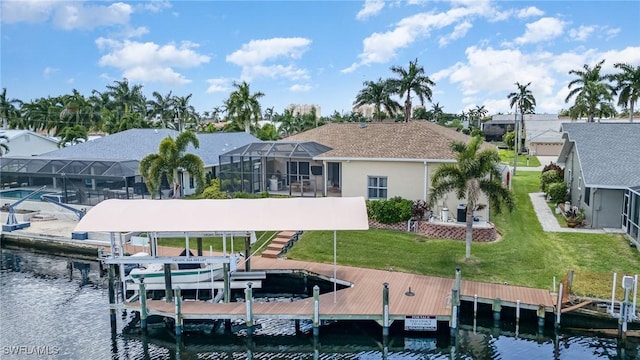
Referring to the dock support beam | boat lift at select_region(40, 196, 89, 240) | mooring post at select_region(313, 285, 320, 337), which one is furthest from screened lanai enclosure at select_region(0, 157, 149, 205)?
the dock support beam

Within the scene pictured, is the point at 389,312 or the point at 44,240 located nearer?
the point at 389,312

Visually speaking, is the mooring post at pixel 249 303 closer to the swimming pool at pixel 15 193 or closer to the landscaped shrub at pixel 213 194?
the landscaped shrub at pixel 213 194

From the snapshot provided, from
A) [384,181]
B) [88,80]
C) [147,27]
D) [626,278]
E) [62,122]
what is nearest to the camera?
[626,278]

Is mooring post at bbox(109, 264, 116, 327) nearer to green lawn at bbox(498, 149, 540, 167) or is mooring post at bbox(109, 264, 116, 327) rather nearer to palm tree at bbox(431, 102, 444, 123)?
green lawn at bbox(498, 149, 540, 167)

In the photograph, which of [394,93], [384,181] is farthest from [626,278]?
[394,93]

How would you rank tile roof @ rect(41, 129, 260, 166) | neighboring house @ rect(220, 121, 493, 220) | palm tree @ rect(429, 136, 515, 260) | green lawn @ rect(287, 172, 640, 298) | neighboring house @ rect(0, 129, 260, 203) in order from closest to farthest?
green lawn @ rect(287, 172, 640, 298) < palm tree @ rect(429, 136, 515, 260) < neighboring house @ rect(220, 121, 493, 220) < neighboring house @ rect(0, 129, 260, 203) < tile roof @ rect(41, 129, 260, 166)

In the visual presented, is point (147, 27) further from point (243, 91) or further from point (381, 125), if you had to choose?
point (381, 125)
